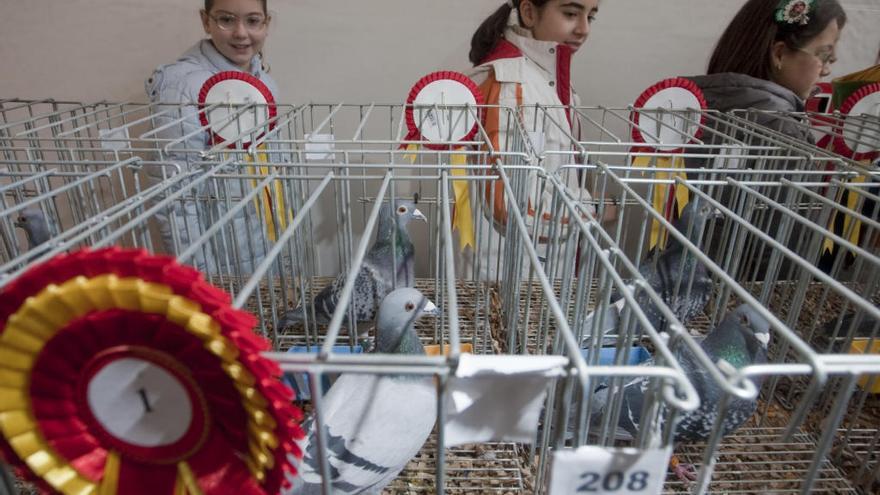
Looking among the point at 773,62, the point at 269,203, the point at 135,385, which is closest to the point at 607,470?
the point at 135,385

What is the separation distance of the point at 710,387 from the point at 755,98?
111cm

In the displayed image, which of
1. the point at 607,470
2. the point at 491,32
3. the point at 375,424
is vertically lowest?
the point at 375,424

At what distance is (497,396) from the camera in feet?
1.30

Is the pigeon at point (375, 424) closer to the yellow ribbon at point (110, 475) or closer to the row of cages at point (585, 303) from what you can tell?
the row of cages at point (585, 303)

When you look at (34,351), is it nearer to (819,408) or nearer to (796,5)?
(819,408)

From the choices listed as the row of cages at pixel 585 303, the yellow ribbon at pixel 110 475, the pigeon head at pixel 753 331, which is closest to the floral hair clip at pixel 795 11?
the row of cages at pixel 585 303

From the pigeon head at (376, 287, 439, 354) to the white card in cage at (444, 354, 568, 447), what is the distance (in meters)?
0.41

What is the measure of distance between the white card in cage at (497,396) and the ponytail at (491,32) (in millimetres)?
1460

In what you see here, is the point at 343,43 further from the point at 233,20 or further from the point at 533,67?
the point at 533,67

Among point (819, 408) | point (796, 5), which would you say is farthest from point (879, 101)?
point (819, 408)

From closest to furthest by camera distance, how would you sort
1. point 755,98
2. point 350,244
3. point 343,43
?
point 350,244, point 755,98, point 343,43

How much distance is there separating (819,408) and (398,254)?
90 centimetres

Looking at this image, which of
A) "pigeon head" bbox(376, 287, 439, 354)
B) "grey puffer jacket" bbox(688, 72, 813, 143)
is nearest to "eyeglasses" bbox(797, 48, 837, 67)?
"grey puffer jacket" bbox(688, 72, 813, 143)

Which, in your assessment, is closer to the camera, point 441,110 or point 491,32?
point 441,110
